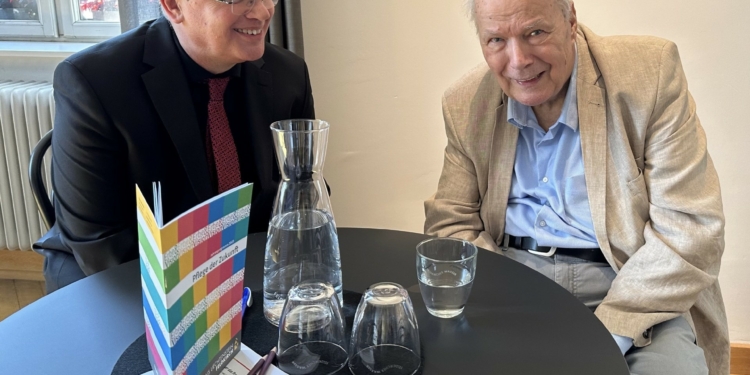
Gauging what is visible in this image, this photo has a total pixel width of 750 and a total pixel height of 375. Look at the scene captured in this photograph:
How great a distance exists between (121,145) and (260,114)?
1.16 feet

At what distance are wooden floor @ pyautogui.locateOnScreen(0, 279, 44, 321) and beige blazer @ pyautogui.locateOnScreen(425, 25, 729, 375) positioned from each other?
2.04 m

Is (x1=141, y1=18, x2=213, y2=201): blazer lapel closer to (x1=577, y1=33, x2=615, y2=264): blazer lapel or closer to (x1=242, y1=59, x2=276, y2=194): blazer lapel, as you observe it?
(x1=242, y1=59, x2=276, y2=194): blazer lapel

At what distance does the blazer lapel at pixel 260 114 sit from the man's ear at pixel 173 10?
0.22 m

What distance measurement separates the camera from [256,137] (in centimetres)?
166

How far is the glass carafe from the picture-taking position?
107cm

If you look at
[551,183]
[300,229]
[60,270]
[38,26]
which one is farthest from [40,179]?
[38,26]

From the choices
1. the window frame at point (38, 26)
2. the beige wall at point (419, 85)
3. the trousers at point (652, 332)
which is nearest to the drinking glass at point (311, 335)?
the trousers at point (652, 332)

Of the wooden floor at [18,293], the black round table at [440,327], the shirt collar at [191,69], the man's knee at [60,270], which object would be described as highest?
the shirt collar at [191,69]

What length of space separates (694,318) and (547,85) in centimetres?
65

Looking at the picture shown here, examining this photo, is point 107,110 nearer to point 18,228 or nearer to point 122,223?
point 122,223

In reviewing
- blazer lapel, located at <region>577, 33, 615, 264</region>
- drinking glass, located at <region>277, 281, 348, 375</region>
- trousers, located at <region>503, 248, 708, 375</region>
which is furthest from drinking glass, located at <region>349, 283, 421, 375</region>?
blazer lapel, located at <region>577, 33, 615, 264</region>

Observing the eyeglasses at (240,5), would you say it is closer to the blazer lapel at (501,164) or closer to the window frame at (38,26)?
the blazer lapel at (501,164)

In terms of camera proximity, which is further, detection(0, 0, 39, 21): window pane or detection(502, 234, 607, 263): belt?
detection(0, 0, 39, 21): window pane

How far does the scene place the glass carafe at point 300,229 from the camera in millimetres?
1070
